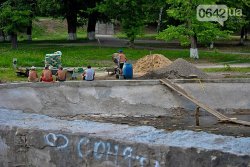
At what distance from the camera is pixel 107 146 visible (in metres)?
8.34

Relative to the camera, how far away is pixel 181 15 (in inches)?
1348

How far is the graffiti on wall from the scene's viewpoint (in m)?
8.12

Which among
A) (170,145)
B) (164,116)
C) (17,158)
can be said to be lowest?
(164,116)

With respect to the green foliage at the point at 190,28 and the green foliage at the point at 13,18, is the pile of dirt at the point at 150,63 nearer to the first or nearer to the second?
the green foliage at the point at 190,28

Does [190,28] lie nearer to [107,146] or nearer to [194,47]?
[194,47]

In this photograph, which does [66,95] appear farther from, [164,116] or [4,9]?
[4,9]

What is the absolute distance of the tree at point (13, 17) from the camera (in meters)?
38.8

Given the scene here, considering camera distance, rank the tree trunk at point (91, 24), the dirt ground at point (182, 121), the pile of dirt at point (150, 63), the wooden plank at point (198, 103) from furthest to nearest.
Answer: the tree trunk at point (91, 24) < the pile of dirt at point (150, 63) < the wooden plank at point (198, 103) < the dirt ground at point (182, 121)

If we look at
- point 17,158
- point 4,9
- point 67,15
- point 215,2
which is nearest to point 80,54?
point 4,9

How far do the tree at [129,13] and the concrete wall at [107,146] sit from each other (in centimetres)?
3035

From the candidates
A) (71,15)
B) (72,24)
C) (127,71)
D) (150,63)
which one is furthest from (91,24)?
(127,71)

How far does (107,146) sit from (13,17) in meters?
31.7

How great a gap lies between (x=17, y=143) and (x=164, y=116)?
12.1m

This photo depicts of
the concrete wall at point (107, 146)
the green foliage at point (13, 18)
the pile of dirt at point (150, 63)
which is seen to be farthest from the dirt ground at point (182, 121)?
the green foliage at point (13, 18)
